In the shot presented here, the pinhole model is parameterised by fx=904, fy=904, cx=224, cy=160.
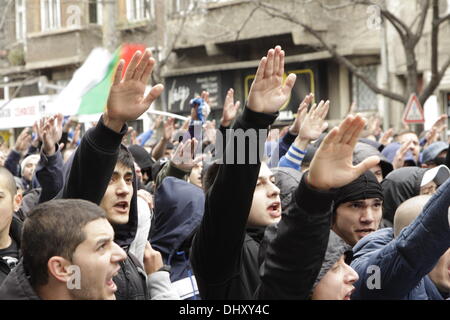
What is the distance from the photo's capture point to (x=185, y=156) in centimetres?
546

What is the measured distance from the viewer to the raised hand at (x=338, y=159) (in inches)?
113

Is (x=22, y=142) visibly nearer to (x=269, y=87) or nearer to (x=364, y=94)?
(x=269, y=87)

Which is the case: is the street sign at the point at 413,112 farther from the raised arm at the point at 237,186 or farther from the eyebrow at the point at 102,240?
the eyebrow at the point at 102,240

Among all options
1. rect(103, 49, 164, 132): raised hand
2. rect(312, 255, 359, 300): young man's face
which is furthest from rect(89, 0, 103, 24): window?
rect(312, 255, 359, 300): young man's face

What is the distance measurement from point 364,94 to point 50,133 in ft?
51.1

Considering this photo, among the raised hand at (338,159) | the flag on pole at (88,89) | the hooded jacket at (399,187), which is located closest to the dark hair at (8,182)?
the raised hand at (338,159)

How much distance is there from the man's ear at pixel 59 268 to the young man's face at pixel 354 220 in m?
1.99

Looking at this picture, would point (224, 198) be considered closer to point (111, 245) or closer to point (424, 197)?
point (111, 245)

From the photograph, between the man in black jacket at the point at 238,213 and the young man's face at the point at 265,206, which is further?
the young man's face at the point at 265,206

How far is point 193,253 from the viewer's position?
3.44 m

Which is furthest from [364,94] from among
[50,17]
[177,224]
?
[177,224]

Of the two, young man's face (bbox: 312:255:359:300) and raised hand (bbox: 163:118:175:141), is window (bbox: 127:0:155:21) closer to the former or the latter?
raised hand (bbox: 163:118:175:141)
